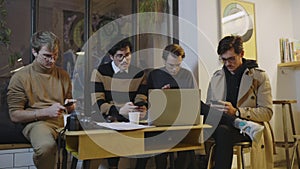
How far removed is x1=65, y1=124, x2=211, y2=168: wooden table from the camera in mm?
1483

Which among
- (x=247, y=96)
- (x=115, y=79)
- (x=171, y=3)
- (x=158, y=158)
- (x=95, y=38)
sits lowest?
(x=158, y=158)

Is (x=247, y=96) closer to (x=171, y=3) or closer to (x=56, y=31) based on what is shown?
(x=171, y=3)

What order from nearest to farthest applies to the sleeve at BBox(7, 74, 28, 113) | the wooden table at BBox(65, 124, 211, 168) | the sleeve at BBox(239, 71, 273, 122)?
the wooden table at BBox(65, 124, 211, 168)
the sleeve at BBox(7, 74, 28, 113)
the sleeve at BBox(239, 71, 273, 122)

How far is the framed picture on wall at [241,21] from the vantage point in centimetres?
311

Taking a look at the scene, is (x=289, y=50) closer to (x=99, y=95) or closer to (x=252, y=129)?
(x=252, y=129)

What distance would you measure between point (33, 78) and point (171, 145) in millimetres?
1101

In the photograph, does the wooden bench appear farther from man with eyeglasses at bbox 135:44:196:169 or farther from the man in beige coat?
the man in beige coat

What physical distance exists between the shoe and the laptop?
491 mm

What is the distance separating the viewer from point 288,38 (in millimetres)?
3650

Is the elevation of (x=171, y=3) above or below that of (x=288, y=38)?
above

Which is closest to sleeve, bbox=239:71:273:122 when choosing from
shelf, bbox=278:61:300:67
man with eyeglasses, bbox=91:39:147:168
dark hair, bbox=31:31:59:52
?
man with eyeglasses, bbox=91:39:147:168

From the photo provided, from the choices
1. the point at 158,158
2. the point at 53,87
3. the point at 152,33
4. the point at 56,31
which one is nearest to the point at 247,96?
the point at 158,158

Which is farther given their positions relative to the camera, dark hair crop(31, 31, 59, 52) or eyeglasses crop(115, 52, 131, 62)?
eyeglasses crop(115, 52, 131, 62)

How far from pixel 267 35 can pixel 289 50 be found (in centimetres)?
33
